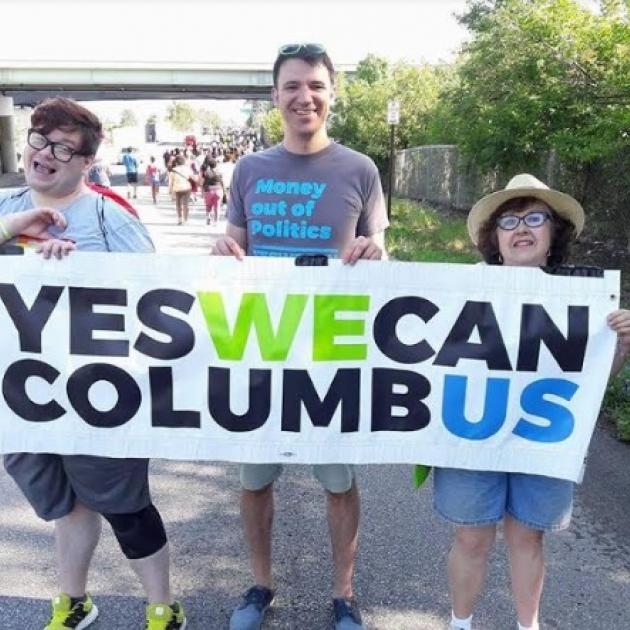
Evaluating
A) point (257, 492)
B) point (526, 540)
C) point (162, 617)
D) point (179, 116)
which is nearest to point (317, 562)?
point (257, 492)

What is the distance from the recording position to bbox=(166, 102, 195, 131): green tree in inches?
4830

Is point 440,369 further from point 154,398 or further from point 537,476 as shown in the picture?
point 154,398

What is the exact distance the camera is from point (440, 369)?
253cm

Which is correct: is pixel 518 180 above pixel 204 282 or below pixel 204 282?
above

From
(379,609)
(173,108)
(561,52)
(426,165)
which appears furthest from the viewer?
(173,108)

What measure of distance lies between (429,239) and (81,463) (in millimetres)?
10779

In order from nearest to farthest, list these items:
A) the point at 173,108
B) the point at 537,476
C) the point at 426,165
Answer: the point at 537,476 < the point at 426,165 < the point at 173,108

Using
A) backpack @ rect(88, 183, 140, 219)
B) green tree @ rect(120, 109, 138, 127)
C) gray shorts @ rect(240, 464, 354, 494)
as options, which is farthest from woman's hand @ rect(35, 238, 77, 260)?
green tree @ rect(120, 109, 138, 127)

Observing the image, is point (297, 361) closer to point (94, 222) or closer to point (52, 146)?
point (94, 222)

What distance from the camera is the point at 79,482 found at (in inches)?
98.2

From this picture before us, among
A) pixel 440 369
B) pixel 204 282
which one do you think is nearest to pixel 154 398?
pixel 204 282

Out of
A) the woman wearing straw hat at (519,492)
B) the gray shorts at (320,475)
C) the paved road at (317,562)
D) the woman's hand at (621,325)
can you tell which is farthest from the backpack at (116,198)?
the woman's hand at (621,325)

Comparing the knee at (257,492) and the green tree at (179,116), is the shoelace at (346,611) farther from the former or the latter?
the green tree at (179,116)

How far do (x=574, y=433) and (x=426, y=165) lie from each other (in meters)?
20.6
